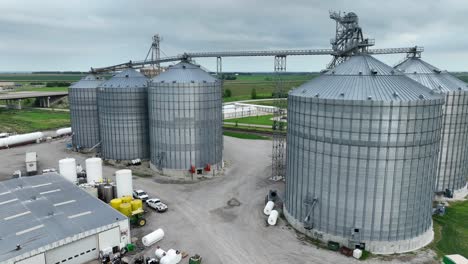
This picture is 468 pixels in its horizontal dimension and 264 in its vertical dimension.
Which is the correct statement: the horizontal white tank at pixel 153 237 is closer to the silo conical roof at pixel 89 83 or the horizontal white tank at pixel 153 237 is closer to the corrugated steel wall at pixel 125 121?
the corrugated steel wall at pixel 125 121

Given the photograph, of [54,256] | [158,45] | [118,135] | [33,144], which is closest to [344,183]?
[54,256]

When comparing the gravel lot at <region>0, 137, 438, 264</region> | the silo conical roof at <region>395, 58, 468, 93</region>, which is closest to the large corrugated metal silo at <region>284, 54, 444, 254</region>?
the gravel lot at <region>0, 137, 438, 264</region>

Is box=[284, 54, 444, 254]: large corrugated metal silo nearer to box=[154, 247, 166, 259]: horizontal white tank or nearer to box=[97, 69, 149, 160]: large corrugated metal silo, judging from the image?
box=[154, 247, 166, 259]: horizontal white tank

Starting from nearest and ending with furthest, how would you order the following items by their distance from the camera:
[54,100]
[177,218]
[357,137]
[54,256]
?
[54,256] < [357,137] < [177,218] < [54,100]

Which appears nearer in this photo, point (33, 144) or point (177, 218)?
point (177, 218)

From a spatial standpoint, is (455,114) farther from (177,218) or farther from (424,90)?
(177,218)

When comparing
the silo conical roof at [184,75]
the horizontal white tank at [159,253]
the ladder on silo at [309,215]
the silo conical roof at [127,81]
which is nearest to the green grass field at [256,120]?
the silo conical roof at [127,81]
